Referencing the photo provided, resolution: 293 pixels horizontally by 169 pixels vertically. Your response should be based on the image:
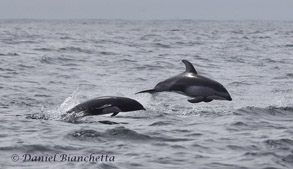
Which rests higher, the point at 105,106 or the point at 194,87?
the point at 194,87

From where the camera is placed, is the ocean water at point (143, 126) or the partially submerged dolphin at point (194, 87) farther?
the partially submerged dolphin at point (194, 87)

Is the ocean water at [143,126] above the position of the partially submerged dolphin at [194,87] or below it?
below

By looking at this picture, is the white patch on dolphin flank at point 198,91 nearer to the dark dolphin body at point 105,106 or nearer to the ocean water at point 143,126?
the ocean water at point 143,126

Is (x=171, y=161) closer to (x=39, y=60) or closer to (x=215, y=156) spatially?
(x=215, y=156)

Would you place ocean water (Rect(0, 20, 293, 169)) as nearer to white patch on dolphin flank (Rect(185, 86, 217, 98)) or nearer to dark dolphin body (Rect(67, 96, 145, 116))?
dark dolphin body (Rect(67, 96, 145, 116))

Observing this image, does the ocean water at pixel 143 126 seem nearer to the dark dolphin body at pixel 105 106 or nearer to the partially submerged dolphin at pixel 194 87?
the dark dolphin body at pixel 105 106

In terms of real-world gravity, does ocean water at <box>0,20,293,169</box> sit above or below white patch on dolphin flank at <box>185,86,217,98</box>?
below

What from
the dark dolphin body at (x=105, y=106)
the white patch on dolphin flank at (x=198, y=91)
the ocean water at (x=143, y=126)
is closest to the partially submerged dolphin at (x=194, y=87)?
the white patch on dolphin flank at (x=198, y=91)

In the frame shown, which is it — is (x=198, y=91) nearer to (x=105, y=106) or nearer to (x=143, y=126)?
(x=143, y=126)

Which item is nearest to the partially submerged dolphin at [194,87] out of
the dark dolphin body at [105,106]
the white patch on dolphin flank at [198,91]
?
the white patch on dolphin flank at [198,91]

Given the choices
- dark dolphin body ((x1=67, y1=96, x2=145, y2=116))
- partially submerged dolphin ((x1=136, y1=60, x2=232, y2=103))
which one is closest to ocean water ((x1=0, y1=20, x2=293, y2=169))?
dark dolphin body ((x1=67, y1=96, x2=145, y2=116))

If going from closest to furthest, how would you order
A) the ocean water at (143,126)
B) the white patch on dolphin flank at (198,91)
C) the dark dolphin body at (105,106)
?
the ocean water at (143,126) < the dark dolphin body at (105,106) < the white patch on dolphin flank at (198,91)

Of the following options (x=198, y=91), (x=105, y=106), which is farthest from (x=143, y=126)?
(x=198, y=91)

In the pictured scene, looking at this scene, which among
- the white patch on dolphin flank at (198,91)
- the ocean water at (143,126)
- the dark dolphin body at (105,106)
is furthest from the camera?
the white patch on dolphin flank at (198,91)
